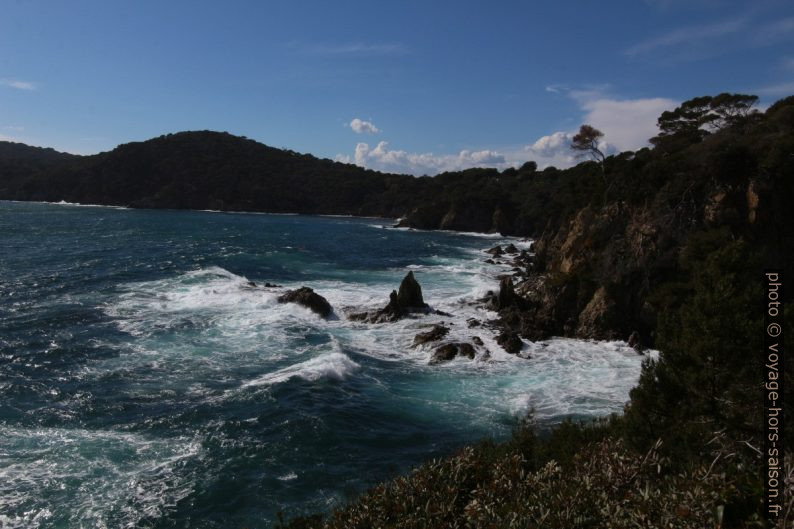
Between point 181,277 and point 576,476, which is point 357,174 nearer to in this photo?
point 181,277

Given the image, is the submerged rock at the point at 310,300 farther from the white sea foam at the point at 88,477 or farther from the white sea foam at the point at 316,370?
the white sea foam at the point at 88,477

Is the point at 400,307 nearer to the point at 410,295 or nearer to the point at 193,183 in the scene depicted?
the point at 410,295

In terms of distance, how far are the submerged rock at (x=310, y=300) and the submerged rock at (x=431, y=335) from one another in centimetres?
784

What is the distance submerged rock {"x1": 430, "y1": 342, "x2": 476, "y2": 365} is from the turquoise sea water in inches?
23.5

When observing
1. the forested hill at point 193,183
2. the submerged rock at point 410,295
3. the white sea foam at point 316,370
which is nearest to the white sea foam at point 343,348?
the white sea foam at point 316,370

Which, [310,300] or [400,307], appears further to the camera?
[310,300]

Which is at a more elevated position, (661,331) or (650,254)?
(650,254)

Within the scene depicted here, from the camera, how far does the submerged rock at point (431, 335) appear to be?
93.1 ft

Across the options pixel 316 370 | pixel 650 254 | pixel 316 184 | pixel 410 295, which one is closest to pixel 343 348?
pixel 316 370

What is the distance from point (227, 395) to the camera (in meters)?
20.5

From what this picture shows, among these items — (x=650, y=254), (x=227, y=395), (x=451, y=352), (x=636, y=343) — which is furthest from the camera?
(x=650, y=254)

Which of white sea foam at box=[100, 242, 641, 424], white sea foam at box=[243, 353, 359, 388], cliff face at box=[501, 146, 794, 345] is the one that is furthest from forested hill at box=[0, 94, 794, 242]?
white sea foam at box=[243, 353, 359, 388]

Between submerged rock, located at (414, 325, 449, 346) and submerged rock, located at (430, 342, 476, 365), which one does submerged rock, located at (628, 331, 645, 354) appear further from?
submerged rock, located at (414, 325, 449, 346)

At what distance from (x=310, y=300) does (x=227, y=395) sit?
14.5 metres
